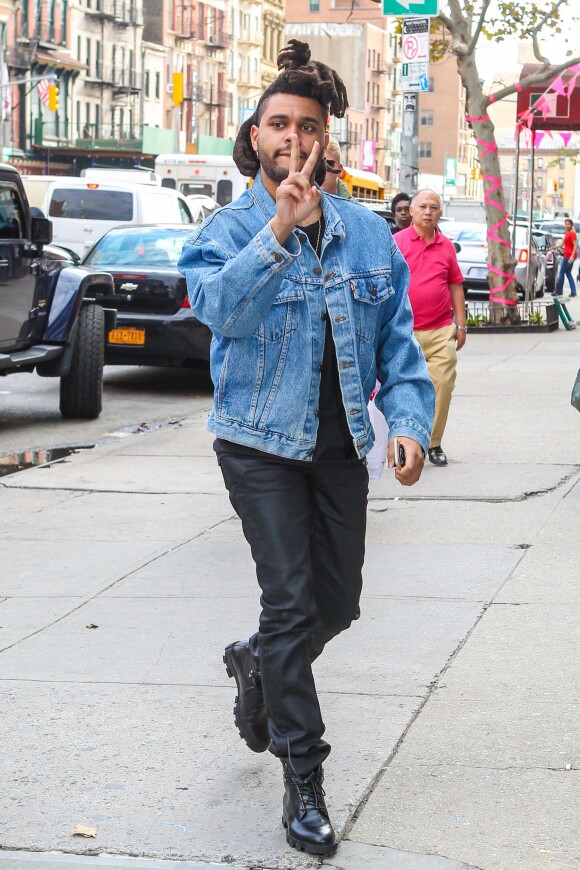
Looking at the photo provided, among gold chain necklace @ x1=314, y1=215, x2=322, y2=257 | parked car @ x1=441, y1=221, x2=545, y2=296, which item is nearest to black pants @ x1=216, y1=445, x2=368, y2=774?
gold chain necklace @ x1=314, y1=215, x2=322, y2=257

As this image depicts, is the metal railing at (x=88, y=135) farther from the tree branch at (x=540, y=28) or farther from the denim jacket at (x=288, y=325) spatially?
the denim jacket at (x=288, y=325)

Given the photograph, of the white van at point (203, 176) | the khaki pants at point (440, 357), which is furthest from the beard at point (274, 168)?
the white van at point (203, 176)

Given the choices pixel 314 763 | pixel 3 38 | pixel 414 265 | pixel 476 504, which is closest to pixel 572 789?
pixel 314 763

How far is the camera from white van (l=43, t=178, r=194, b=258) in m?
25.0

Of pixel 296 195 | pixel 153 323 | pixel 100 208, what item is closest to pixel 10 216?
pixel 153 323

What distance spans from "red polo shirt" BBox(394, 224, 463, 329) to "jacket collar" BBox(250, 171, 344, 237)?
566 centimetres

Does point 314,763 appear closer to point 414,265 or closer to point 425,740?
point 425,740

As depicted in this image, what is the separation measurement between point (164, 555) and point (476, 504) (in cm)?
205

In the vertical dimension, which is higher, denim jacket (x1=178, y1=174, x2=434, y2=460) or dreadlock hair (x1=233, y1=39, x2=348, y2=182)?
dreadlock hair (x1=233, y1=39, x2=348, y2=182)

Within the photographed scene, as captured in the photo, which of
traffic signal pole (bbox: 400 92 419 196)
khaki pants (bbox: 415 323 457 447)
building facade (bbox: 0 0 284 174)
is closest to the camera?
khaki pants (bbox: 415 323 457 447)

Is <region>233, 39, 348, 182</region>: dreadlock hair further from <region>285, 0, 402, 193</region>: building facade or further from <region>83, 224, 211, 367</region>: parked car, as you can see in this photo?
<region>285, 0, 402, 193</region>: building facade

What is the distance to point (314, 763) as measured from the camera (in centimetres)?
368

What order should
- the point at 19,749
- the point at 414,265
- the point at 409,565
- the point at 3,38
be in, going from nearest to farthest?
the point at 19,749 → the point at 409,565 → the point at 414,265 → the point at 3,38

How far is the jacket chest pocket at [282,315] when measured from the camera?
3.65m
